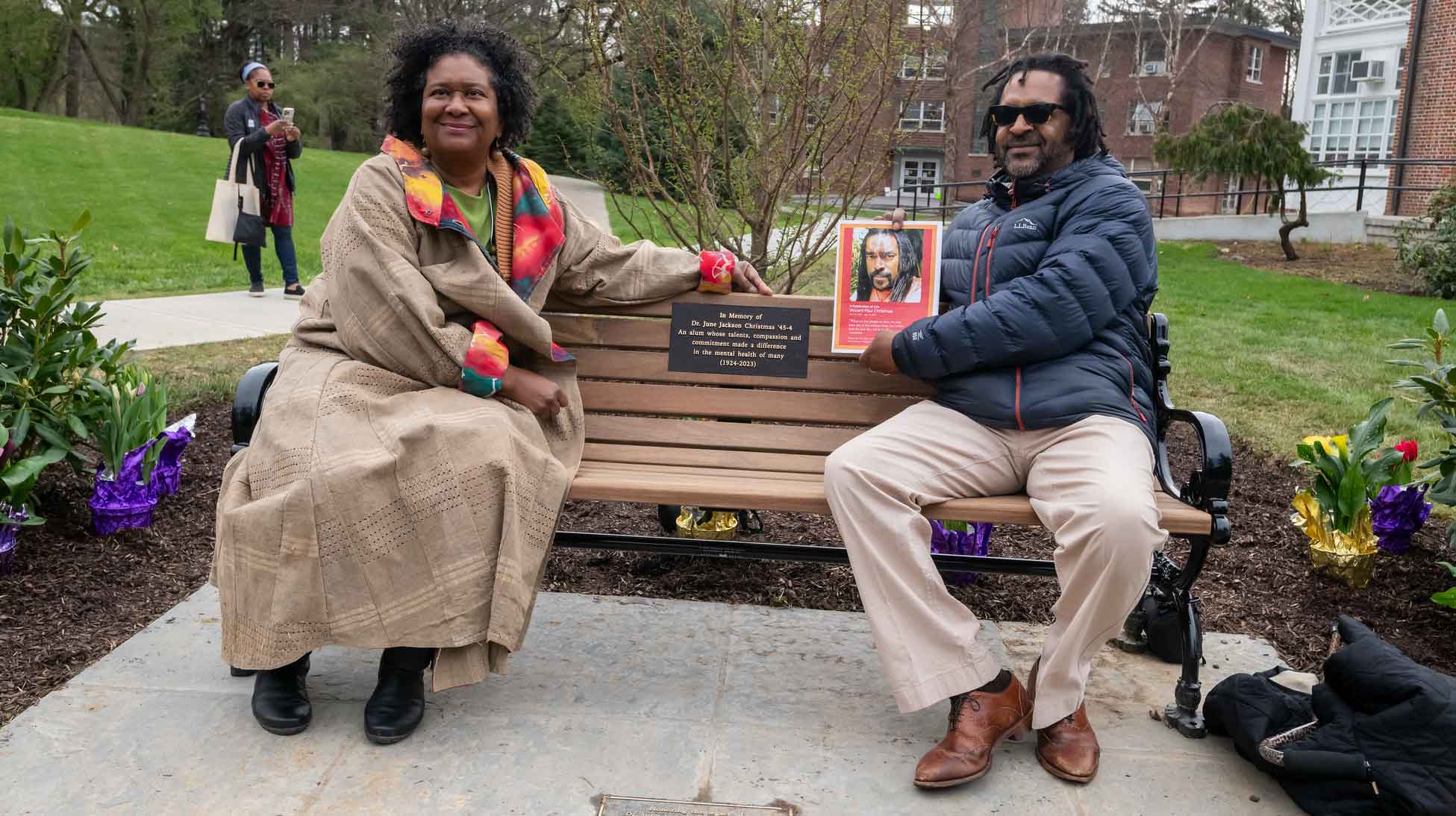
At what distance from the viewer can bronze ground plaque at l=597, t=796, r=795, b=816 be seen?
2.52 metres

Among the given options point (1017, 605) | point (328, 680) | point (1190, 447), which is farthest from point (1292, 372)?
point (328, 680)

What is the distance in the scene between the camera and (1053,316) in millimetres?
2959

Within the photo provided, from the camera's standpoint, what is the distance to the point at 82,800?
2502 mm

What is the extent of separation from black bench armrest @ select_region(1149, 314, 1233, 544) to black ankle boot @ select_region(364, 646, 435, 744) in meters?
2.03

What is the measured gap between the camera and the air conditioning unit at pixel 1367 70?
82.5 ft

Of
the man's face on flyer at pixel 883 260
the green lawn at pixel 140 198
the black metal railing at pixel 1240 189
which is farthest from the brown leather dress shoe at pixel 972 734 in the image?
the green lawn at pixel 140 198

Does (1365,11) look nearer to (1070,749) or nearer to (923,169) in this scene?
(923,169)

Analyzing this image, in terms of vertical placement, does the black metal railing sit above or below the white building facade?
below

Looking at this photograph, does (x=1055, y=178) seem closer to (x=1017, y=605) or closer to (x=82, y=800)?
(x=1017, y=605)

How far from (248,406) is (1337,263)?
49.7ft

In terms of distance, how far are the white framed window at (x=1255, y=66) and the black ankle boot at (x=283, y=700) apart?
43.9 meters

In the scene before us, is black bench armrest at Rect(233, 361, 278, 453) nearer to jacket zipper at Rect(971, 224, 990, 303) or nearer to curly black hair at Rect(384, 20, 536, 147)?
curly black hair at Rect(384, 20, 536, 147)

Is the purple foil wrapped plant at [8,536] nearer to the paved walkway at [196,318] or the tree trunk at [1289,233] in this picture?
the paved walkway at [196,318]

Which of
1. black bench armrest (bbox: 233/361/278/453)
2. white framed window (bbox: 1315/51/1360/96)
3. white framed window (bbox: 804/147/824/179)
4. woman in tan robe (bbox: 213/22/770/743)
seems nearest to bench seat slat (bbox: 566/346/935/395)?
woman in tan robe (bbox: 213/22/770/743)
